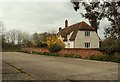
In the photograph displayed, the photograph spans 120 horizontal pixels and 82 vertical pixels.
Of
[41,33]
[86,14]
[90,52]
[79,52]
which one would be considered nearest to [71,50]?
[79,52]

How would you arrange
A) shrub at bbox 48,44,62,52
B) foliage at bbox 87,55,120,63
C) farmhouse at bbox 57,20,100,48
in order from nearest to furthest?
foliage at bbox 87,55,120,63, shrub at bbox 48,44,62,52, farmhouse at bbox 57,20,100,48

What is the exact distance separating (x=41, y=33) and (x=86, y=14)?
77.5 meters

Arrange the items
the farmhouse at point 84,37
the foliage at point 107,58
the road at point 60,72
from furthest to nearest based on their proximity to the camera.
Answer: the farmhouse at point 84,37
the foliage at point 107,58
the road at point 60,72

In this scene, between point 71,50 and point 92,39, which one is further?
point 92,39

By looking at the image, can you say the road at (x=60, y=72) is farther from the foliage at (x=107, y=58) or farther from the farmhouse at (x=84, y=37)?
the farmhouse at (x=84, y=37)

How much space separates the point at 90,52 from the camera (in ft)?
121

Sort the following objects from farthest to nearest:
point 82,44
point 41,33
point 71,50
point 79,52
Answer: point 41,33
point 82,44
point 71,50
point 79,52

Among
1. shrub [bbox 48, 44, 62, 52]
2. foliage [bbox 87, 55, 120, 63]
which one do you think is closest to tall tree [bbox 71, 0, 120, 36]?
foliage [bbox 87, 55, 120, 63]

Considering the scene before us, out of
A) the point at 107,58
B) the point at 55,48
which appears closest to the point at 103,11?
the point at 107,58

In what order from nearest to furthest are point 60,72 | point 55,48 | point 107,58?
point 60,72 < point 107,58 < point 55,48

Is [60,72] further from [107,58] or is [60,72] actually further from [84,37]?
[84,37]

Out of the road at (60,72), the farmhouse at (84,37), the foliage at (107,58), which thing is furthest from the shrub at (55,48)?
the road at (60,72)

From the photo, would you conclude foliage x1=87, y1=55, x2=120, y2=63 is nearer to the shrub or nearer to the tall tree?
the tall tree

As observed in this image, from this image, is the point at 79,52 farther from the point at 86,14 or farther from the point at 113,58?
the point at 113,58
